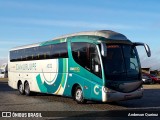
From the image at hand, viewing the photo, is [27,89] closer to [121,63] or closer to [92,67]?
[92,67]

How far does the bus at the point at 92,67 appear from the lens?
15.8m

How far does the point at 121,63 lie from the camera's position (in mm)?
16203

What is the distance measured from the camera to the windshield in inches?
626

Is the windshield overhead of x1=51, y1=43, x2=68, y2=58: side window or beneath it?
beneath

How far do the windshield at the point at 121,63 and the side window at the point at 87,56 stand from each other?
44 centimetres

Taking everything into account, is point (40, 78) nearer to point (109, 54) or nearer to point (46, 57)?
point (46, 57)

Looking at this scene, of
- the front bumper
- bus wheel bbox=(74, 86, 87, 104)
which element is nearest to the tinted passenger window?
bus wheel bbox=(74, 86, 87, 104)

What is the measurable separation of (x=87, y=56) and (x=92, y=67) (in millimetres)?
688

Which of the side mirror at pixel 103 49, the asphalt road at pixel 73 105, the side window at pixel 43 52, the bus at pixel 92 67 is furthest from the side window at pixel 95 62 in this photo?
the side window at pixel 43 52

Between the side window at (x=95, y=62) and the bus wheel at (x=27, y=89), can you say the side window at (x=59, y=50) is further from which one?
the bus wheel at (x=27, y=89)

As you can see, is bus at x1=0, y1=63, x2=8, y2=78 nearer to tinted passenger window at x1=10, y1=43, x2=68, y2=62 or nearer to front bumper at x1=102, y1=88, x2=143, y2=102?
tinted passenger window at x1=10, y1=43, x2=68, y2=62

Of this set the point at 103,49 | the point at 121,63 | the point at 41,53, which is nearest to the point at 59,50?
the point at 41,53

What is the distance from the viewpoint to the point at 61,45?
19.3m

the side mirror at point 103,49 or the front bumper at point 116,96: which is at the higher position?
the side mirror at point 103,49
